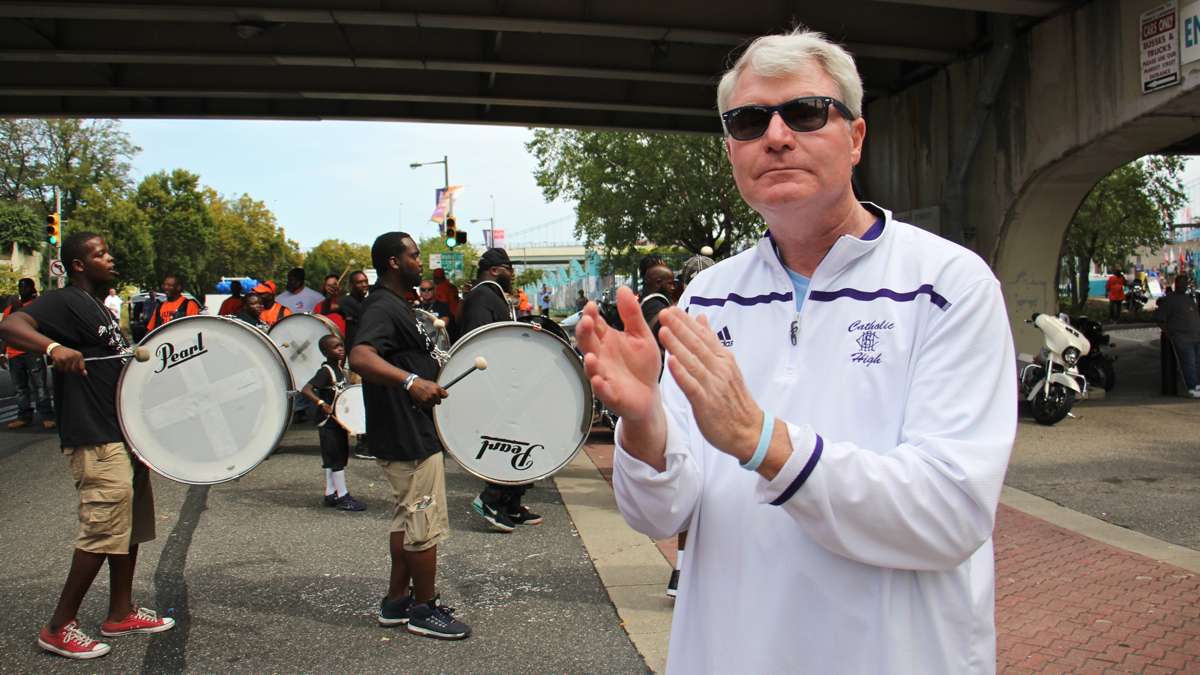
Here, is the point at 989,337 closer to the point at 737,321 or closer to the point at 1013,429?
the point at 1013,429

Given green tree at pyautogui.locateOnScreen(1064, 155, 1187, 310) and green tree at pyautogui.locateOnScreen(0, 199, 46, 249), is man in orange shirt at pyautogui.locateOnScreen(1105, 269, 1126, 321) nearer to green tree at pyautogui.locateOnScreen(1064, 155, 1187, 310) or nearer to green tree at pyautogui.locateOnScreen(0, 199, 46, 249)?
green tree at pyautogui.locateOnScreen(1064, 155, 1187, 310)

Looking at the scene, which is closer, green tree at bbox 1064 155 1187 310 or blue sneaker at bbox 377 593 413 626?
blue sneaker at bbox 377 593 413 626

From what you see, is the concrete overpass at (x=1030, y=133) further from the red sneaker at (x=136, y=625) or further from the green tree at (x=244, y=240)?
the green tree at (x=244, y=240)

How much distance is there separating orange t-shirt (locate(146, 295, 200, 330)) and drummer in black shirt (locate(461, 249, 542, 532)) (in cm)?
431

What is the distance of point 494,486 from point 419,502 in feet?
7.19

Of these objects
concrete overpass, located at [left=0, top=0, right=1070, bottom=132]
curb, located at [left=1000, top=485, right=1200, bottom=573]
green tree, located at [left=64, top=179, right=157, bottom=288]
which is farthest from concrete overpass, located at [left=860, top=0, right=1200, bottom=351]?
green tree, located at [left=64, top=179, right=157, bottom=288]

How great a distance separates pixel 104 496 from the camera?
4.74 metres

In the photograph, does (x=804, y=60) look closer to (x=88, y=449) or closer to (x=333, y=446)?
(x=88, y=449)

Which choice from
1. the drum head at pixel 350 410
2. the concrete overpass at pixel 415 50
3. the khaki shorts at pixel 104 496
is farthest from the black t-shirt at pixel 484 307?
the concrete overpass at pixel 415 50

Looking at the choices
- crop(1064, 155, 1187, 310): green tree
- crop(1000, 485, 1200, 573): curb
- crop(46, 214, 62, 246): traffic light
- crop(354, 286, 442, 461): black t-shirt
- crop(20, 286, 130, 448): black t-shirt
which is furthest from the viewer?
crop(1064, 155, 1187, 310): green tree

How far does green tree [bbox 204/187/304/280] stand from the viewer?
70.9m

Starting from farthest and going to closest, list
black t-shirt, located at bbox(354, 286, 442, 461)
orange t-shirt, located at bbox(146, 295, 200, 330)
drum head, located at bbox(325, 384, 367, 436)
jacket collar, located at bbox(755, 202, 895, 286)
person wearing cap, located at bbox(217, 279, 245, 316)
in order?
person wearing cap, located at bbox(217, 279, 245, 316)
orange t-shirt, located at bbox(146, 295, 200, 330)
drum head, located at bbox(325, 384, 367, 436)
black t-shirt, located at bbox(354, 286, 442, 461)
jacket collar, located at bbox(755, 202, 895, 286)

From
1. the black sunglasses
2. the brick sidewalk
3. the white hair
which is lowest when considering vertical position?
the brick sidewalk

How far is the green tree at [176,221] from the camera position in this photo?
5966 centimetres
